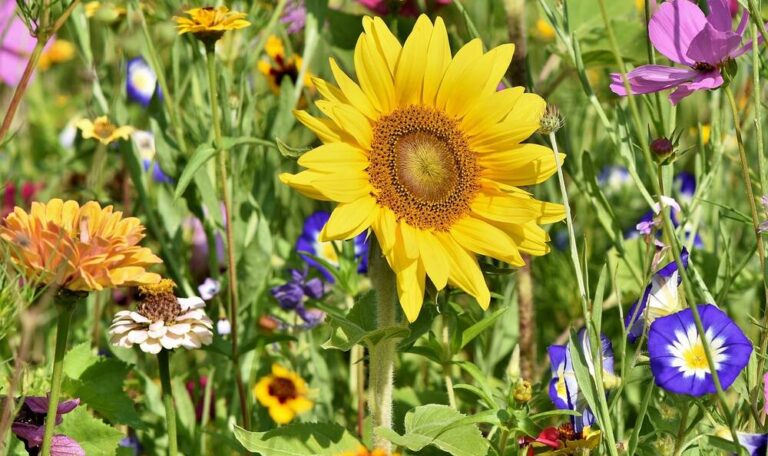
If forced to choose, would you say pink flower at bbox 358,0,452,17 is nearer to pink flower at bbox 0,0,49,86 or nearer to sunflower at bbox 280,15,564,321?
sunflower at bbox 280,15,564,321

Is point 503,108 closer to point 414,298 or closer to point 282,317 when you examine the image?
point 414,298

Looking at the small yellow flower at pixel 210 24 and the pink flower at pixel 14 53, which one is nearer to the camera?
the small yellow flower at pixel 210 24

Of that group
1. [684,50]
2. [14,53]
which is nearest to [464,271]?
[684,50]

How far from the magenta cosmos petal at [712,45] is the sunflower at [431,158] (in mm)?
154

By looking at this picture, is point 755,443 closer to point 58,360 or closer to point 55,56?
point 58,360

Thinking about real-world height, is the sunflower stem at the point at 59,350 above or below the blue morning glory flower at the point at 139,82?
below

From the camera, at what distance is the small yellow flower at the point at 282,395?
132 cm

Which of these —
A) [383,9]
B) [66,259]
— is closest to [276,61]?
[383,9]

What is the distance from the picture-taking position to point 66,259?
80cm

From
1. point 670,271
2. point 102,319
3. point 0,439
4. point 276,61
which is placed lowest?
point 0,439

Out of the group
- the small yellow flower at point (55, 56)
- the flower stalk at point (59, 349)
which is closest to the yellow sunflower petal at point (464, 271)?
the flower stalk at point (59, 349)

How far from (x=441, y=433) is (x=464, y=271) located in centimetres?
16

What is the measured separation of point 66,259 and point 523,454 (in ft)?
1.63

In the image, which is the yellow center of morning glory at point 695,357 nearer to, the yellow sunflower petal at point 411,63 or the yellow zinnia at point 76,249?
the yellow sunflower petal at point 411,63
